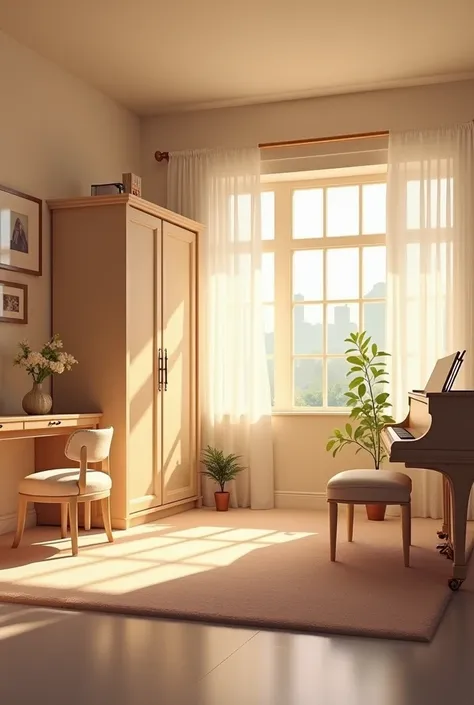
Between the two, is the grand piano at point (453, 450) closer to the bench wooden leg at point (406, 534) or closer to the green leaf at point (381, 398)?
the bench wooden leg at point (406, 534)

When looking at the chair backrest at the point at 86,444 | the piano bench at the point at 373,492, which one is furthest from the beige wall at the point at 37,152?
the piano bench at the point at 373,492

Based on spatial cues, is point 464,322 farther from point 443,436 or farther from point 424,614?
point 424,614

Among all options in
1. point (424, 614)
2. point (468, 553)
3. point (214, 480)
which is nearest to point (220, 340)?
point (214, 480)

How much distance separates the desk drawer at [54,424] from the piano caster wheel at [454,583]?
2.44 metres

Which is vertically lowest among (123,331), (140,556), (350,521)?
(140,556)

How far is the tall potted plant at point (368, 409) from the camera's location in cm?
619

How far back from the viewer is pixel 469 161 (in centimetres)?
626

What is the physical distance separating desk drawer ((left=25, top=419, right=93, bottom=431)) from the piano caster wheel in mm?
2443

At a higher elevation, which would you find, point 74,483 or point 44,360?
point 44,360

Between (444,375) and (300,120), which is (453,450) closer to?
(444,375)

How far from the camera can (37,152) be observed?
5.82m

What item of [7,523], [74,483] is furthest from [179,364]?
[74,483]

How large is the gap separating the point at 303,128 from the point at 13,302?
8.78 feet

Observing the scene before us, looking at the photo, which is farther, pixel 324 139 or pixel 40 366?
pixel 324 139
